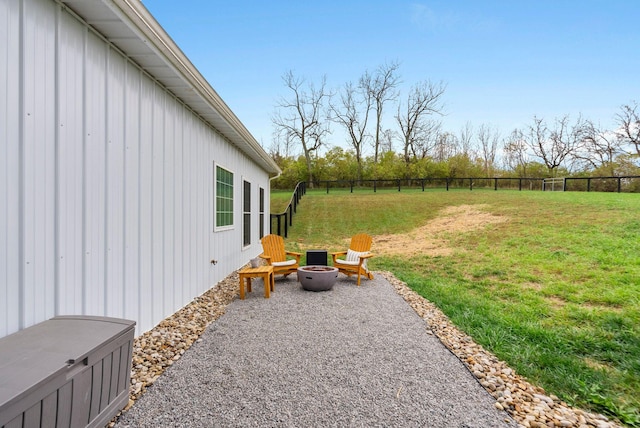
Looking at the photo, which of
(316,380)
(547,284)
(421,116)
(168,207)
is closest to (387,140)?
(421,116)

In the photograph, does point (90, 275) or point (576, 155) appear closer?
point (90, 275)

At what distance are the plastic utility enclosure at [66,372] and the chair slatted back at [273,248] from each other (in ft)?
13.1

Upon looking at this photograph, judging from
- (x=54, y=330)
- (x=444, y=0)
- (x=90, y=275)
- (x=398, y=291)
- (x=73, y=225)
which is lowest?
(x=398, y=291)

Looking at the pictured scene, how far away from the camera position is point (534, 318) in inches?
149

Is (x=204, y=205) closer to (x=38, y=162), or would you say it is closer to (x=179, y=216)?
(x=179, y=216)

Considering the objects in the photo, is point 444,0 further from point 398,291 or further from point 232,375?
point 232,375

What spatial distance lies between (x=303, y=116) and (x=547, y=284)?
23215 mm

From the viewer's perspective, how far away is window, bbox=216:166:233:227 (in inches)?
207

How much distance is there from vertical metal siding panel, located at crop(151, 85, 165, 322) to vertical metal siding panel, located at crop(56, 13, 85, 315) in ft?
3.25

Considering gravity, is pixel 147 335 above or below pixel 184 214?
below

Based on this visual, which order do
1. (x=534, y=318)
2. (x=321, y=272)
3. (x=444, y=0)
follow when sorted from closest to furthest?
(x=534, y=318) → (x=321, y=272) → (x=444, y=0)

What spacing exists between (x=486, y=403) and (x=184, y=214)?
3.55m

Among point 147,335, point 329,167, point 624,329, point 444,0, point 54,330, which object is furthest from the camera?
point 329,167

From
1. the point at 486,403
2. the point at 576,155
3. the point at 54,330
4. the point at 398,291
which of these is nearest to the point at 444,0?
the point at 398,291
